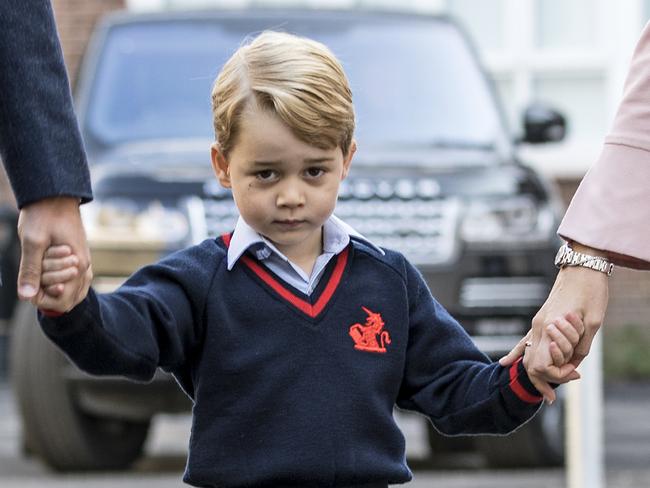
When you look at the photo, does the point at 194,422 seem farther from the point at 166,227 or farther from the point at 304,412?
the point at 166,227

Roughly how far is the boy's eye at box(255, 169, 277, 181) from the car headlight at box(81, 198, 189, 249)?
4.11 metres

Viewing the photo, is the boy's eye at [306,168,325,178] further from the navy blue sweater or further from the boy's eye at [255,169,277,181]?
the navy blue sweater

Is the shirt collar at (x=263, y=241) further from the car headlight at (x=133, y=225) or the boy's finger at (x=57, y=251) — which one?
the car headlight at (x=133, y=225)

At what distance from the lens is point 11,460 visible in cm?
859

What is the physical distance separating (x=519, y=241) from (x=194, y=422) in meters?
4.48

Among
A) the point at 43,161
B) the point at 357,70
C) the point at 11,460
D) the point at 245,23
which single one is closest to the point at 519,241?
the point at 357,70

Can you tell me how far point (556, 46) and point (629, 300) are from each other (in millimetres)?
2295

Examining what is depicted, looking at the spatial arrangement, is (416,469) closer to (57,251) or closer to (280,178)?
(280,178)

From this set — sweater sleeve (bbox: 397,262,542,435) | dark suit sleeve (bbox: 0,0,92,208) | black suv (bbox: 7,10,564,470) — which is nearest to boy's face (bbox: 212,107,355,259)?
sweater sleeve (bbox: 397,262,542,435)

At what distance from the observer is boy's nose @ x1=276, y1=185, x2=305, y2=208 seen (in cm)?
295

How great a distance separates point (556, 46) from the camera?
1477 cm

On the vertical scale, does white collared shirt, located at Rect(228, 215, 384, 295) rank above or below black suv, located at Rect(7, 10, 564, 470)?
above

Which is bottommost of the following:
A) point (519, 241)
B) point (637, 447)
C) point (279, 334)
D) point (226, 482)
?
point (637, 447)

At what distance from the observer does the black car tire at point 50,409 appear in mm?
7398
